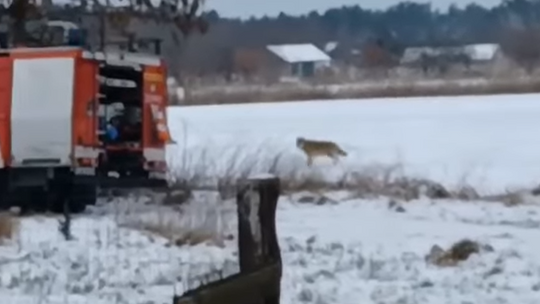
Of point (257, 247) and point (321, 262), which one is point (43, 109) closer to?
point (321, 262)

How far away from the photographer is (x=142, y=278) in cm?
1324

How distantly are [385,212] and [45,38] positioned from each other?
5.67 m

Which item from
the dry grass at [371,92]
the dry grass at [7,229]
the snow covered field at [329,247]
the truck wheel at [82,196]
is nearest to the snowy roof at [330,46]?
the dry grass at [371,92]

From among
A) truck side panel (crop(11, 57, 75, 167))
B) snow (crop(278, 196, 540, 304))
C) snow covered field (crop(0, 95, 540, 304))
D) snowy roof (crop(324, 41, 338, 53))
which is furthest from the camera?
snowy roof (crop(324, 41, 338, 53))

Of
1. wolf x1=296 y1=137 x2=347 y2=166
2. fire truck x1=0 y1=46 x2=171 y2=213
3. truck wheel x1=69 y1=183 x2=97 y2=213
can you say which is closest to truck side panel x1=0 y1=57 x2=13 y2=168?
fire truck x1=0 y1=46 x2=171 y2=213

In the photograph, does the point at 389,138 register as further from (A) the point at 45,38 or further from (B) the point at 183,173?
(A) the point at 45,38

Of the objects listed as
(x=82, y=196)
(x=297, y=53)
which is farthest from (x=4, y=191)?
(x=297, y=53)

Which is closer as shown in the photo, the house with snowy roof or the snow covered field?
the snow covered field

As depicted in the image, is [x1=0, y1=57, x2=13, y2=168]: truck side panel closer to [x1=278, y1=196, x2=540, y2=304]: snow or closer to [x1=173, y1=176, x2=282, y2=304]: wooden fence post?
[x1=278, y1=196, x2=540, y2=304]: snow

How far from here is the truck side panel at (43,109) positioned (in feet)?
73.0

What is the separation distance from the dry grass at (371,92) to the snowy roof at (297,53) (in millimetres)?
65094

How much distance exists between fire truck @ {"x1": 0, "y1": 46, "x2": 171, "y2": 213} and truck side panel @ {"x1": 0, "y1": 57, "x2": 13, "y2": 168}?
0.05 feet

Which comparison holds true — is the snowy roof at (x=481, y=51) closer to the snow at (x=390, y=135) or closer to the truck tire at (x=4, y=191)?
the snow at (x=390, y=135)

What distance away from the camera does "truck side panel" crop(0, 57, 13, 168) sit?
73.6 feet
